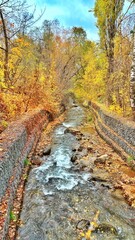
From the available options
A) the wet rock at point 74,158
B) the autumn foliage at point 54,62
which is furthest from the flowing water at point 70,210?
the autumn foliage at point 54,62

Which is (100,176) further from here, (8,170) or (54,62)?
(54,62)

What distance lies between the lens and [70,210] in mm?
5402

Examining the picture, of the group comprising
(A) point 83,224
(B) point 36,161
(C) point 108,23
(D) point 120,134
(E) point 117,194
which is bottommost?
(E) point 117,194

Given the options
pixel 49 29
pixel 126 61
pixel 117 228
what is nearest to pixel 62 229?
pixel 117 228

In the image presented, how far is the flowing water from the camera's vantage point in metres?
4.62

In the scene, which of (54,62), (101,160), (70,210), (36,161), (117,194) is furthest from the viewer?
(54,62)

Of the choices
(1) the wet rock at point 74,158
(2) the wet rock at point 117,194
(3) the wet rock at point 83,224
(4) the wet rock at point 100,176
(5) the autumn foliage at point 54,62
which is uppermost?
(5) the autumn foliage at point 54,62

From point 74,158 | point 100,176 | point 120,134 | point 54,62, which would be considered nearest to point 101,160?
point 74,158

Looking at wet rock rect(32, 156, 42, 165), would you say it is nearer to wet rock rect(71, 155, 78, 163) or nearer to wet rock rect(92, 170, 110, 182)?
wet rock rect(71, 155, 78, 163)

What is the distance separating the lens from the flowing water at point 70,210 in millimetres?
4621

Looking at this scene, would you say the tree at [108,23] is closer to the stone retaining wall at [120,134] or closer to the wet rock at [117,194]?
the stone retaining wall at [120,134]

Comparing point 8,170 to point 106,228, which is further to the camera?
point 8,170

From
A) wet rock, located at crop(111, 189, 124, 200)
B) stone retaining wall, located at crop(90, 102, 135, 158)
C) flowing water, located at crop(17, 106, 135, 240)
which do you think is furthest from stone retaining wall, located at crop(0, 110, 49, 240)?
stone retaining wall, located at crop(90, 102, 135, 158)

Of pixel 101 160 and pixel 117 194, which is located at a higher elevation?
pixel 101 160
